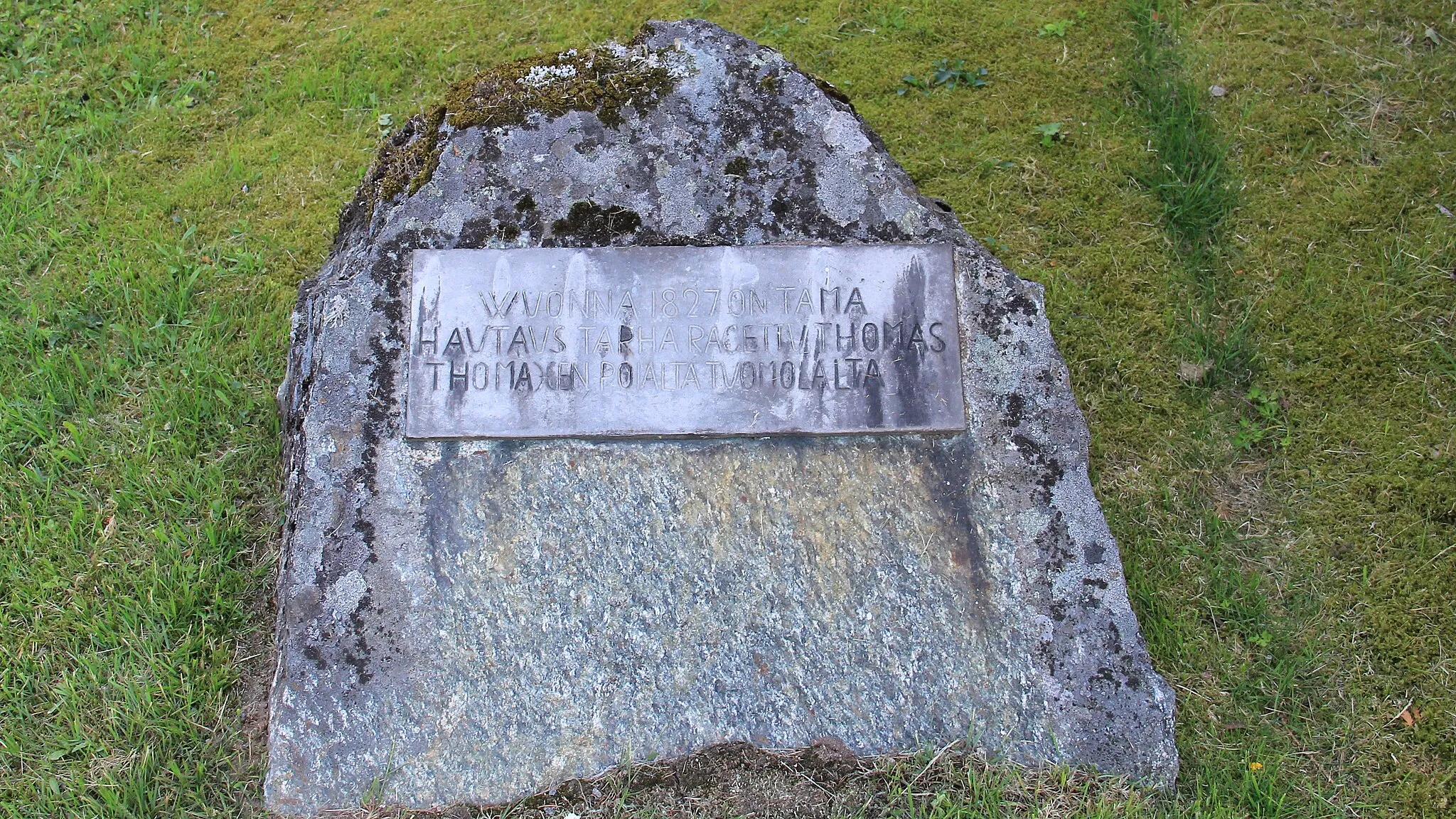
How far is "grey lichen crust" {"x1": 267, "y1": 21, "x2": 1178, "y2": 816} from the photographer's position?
2.73 metres

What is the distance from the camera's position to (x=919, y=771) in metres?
2.71

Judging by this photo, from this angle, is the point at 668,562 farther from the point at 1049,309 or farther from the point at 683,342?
the point at 1049,309

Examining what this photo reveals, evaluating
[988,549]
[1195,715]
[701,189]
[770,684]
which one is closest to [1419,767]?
[1195,715]

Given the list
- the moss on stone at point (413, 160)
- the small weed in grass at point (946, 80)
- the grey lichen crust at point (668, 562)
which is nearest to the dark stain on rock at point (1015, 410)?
the grey lichen crust at point (668, 562)

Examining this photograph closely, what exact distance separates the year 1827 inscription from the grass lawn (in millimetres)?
944

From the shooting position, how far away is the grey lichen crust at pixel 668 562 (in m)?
2.73

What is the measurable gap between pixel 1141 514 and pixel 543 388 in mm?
1921

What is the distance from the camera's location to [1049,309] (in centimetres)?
391

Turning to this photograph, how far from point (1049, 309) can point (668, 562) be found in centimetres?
185

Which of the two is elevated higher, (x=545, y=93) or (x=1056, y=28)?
(x=1056, y=28)

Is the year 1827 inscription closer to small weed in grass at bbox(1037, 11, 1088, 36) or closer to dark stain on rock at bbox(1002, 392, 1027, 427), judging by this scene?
dark stain on rock at bbox(1002, 392, 1027, 427)

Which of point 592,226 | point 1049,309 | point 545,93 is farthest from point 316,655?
point 1049,309

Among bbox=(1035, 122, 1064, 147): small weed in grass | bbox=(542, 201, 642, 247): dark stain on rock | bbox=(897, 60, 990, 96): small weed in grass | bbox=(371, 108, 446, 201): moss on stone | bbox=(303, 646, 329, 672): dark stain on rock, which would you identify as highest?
bbox=(897, 60, 990, 96): small weed in grass

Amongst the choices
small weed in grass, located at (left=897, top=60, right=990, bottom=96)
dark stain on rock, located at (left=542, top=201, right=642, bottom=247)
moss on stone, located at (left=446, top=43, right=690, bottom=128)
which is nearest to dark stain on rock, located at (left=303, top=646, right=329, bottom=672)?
dark stain on rock, located at (left=542, top=201, right=642, bottom=247)
